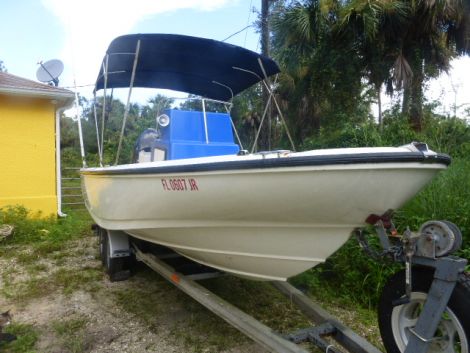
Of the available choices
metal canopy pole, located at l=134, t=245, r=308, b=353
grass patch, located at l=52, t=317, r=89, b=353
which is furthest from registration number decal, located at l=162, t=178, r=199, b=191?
grass patch, located at l=52, t=317, r=89, b=353

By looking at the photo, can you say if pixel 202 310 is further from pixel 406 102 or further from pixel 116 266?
pixel 406 102

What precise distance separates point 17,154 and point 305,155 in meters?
6.92

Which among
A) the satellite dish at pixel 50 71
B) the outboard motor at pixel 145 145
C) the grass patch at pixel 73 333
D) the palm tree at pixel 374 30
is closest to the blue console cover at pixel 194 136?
the outboard motor at pixel 145 145

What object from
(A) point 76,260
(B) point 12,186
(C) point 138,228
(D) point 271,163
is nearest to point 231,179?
(D) point 271,163

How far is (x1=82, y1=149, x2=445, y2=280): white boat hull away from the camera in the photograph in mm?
2023

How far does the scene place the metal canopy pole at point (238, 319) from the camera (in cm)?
230

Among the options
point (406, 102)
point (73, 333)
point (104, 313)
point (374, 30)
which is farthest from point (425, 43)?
point (73, 333)

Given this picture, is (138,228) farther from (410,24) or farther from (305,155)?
(410,24)

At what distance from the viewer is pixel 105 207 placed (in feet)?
12.2

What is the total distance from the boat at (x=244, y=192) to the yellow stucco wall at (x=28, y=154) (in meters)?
4.10

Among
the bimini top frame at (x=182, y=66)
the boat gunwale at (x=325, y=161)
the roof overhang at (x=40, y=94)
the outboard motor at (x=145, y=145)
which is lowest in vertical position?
the boat gunwale at (x=325, y=161)

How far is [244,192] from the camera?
227 centimetres

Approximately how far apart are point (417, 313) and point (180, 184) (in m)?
1.59

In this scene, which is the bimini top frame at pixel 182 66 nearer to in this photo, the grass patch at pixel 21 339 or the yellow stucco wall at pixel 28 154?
the grass patch at pixel 21 339
